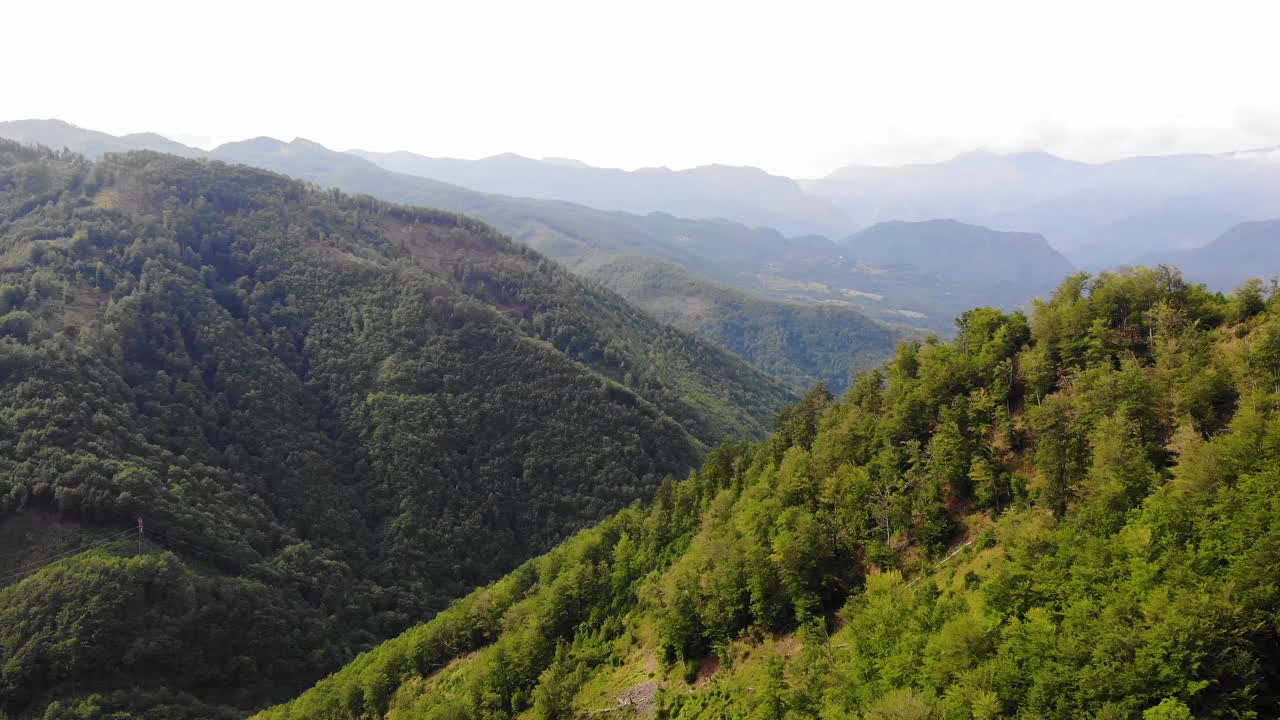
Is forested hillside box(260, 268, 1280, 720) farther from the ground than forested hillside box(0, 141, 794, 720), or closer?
farther from the ground

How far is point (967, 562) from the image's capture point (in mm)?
47000

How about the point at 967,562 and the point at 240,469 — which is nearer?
the point at 967,562

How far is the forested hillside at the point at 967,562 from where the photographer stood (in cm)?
3092

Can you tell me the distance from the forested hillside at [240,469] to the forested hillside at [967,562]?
26383 millimetres

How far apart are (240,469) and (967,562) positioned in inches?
5878

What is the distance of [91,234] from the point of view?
190m

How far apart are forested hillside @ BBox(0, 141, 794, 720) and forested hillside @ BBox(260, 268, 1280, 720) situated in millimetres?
26383

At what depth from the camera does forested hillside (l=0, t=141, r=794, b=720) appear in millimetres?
95375

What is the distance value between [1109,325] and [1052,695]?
41742mm

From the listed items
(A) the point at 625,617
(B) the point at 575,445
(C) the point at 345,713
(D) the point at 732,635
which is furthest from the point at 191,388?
(D) the point at 732,635

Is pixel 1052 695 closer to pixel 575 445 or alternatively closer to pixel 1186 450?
pixel 1186 450

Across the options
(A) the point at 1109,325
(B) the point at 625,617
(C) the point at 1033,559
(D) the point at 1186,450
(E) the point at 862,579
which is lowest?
(B) the point at 625,617

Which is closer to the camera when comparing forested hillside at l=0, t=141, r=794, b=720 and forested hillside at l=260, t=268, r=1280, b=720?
forested hillside at l=260, t=268, r=1280, b=720

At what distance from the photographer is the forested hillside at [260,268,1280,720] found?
101 feet
